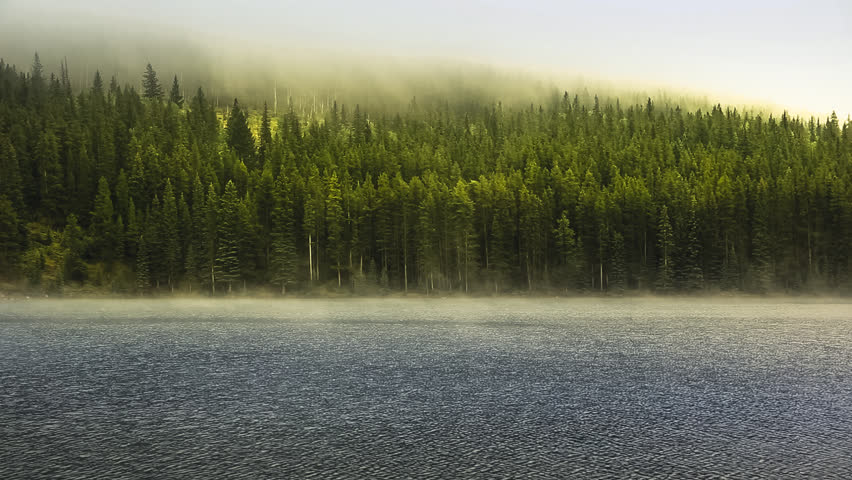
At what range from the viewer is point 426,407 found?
23750 mm

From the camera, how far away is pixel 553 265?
127 meters

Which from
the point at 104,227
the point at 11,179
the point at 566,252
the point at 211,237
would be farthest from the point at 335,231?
the point at 11,179

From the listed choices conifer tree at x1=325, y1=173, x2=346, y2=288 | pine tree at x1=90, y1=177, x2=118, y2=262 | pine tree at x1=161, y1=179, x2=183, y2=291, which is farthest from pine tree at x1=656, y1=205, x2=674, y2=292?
pine tree at x1=90, y1=177, x2=118, y2=262

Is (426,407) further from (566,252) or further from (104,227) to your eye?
(104,227)

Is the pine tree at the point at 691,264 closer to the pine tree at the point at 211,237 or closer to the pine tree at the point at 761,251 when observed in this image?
the pine tree at the point at 761,251

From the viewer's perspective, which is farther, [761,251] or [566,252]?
[566,252]

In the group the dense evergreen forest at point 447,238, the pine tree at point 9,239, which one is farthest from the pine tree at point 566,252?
the pine tree at point 9,239

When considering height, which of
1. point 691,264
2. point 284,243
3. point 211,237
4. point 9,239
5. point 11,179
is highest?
point 11,179

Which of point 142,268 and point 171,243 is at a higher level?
point 171,243

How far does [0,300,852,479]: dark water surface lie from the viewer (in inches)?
655

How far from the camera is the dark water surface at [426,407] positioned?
16.6 m

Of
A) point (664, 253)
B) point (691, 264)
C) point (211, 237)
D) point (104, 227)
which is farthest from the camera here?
point (104, 227)

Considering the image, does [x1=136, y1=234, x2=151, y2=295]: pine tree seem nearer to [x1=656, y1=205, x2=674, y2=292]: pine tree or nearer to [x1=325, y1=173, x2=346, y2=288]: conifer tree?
[x1=325, y1=173, x2=346, y2=288]: conifer tree

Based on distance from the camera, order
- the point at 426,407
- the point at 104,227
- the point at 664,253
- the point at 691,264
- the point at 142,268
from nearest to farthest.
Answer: the point at 426,407 → the point at 691,264 → the point at 664,253 → the point at 142,268 → the point at 104,227
